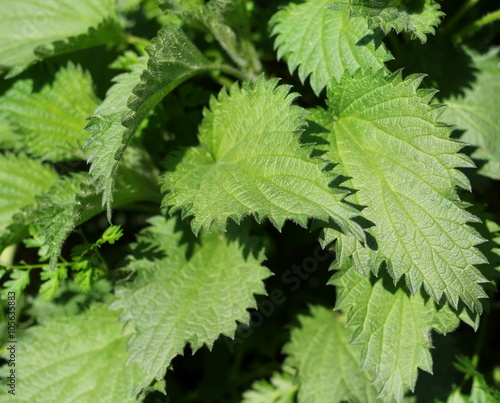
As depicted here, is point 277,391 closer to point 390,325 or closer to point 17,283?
point 390,325

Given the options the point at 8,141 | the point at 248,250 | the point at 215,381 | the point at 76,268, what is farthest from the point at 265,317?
the point at 8,141

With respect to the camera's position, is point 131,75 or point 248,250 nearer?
point 131,75

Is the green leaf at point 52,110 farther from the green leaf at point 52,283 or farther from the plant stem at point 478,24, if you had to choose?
the plant stem at point 478,24

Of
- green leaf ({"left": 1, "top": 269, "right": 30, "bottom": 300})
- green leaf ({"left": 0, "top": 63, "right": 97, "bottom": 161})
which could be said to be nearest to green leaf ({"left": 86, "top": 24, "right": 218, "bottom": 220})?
green leaf ({"left": 0, "top": 63, "right": 97, "bottom": 161})

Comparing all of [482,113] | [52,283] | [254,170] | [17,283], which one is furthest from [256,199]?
[482,113]

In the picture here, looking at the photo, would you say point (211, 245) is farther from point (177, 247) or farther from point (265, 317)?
point (265, 317)

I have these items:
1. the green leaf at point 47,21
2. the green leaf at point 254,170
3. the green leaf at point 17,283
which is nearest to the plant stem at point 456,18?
the green leaf at point 254,170

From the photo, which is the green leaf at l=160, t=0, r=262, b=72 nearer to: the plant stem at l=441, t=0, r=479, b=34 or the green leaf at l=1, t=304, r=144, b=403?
the plant stem at l=441, t=0, r=479, b=34
